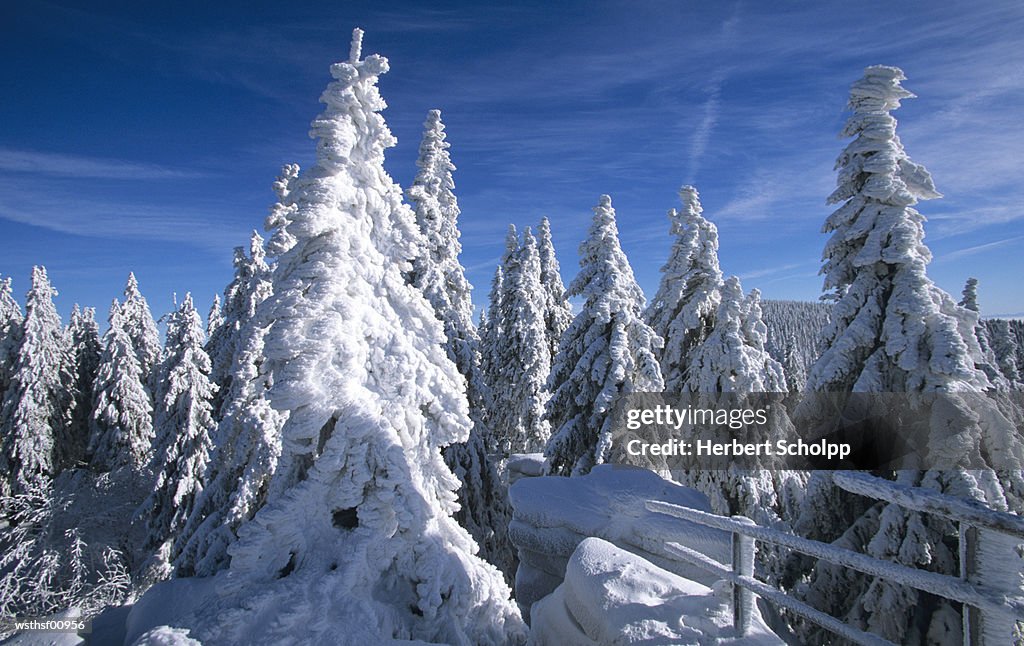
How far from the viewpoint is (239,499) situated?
10.6 meters

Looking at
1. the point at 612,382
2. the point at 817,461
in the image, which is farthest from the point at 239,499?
Result: the point at 817,461

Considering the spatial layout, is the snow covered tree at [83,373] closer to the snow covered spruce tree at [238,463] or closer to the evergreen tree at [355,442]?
the snow covered spruce tree at [238,463]

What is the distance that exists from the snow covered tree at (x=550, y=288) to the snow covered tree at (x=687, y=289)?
1571cm

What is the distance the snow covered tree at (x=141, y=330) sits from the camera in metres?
32.3

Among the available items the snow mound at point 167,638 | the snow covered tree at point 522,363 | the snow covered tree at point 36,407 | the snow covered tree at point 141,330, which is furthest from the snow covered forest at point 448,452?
the snow covered tree at point 141,330

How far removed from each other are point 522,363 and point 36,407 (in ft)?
82.5

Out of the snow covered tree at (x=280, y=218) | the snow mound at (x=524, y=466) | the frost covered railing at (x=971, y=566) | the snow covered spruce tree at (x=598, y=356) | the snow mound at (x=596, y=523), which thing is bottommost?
the snow mound at (x=524, y=466)

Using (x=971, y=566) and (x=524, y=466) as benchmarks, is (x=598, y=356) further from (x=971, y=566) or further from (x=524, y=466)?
(x=971, y=566)

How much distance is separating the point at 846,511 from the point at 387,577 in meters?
9.84

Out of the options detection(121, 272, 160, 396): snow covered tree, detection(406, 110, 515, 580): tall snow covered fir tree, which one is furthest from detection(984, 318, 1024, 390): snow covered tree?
detection(121, 272, 160, 396): snow covered tree

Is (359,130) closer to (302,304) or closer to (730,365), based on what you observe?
(302,304)

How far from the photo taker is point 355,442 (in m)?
5.52

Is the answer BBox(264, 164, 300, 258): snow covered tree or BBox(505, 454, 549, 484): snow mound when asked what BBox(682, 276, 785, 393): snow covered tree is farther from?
BBox(264, 164, 300, 258): snow covered tree

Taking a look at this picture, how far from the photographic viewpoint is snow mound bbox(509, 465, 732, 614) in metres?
7.87
